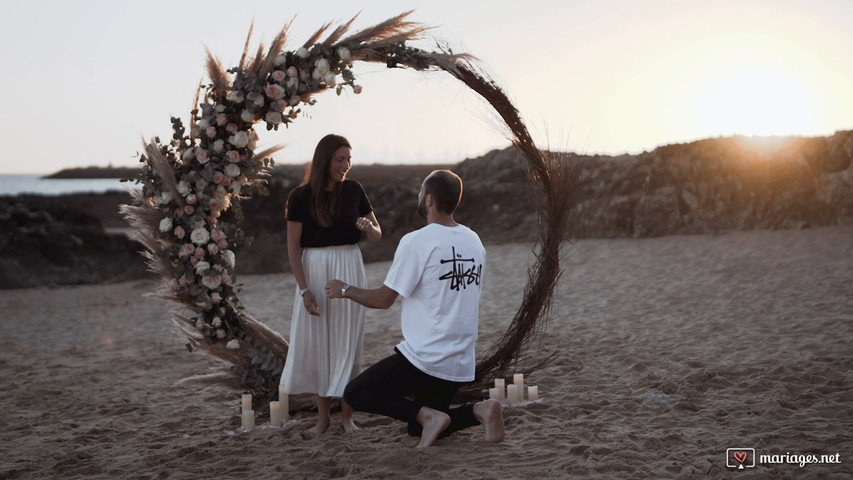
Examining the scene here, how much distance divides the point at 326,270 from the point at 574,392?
2.14 m

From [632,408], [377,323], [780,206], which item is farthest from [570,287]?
[632,408]

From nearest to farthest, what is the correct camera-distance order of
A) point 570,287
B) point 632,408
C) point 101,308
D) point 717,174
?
point 632,408, point 570,287, point 101,308, point 717,174

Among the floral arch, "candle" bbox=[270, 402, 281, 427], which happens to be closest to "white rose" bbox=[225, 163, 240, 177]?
the floral arch

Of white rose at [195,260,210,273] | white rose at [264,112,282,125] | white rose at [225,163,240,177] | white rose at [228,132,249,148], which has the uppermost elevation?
white rose at [264,112,282,125]

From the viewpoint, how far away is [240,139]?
5.30 meters

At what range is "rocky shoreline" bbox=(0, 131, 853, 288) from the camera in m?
12.2

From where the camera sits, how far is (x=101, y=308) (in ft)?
39.5

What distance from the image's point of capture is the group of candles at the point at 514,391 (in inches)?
218

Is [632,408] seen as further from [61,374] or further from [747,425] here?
[61,374]

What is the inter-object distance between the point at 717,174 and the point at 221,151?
9.96 meters

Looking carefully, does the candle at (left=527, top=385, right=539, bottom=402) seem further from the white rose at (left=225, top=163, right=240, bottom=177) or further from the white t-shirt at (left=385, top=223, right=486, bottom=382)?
the white rose at (left=225, top=163, right=240, bottom=177)

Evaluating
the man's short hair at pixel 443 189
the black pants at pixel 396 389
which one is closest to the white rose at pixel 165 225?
the black pants at pixel 396 389

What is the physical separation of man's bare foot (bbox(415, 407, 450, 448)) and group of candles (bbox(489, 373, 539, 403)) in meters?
1.31

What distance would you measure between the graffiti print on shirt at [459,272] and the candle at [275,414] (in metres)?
1.75
